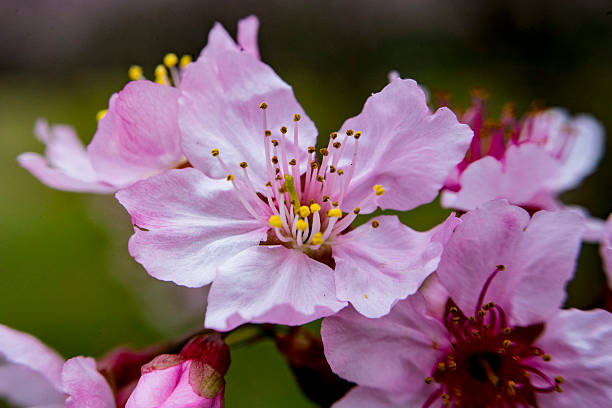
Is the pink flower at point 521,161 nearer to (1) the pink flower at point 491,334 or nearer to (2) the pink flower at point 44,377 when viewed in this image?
(1) the pink flower at point 491,334

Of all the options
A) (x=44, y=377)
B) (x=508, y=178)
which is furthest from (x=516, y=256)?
(x=44, y=377)

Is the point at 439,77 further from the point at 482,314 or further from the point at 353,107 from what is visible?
the point at 482,314

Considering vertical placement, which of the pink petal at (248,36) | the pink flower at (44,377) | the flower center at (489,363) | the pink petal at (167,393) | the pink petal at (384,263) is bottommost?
the pink flower at (44,377)

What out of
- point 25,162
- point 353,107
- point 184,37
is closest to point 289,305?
point 25,162

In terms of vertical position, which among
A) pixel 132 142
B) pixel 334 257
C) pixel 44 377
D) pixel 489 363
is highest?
pixel 132 142

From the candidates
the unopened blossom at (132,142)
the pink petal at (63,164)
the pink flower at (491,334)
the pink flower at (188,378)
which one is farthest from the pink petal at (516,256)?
the pink petal at (63,164)

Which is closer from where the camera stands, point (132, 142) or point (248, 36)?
point (132, 142)

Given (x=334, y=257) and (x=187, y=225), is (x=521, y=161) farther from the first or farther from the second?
(x=187, y=225)
